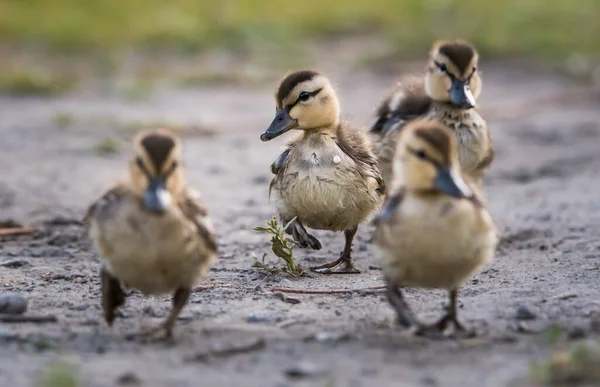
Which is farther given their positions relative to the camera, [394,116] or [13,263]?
[394,116]

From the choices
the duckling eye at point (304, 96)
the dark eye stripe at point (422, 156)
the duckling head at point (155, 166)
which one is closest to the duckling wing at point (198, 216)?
the duckling head at point (155, 166)

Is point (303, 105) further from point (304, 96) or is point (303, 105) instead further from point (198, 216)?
point (198, 216)

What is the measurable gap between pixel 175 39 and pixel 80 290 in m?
13.3

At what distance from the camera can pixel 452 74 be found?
9242mm

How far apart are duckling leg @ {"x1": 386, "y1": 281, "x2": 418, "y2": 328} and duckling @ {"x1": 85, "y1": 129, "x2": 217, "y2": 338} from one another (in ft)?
3.51

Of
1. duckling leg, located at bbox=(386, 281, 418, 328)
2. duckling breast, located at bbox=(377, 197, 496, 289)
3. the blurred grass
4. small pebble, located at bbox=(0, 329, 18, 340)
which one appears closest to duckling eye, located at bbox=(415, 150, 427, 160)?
duckling breast, located at bbox=(377, 197, 496, 289)

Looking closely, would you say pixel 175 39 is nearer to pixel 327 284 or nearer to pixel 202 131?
pixel 202 131

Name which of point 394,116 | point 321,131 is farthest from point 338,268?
point 394,116

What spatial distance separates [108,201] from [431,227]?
1.86m

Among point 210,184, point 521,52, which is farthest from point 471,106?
point 521,52

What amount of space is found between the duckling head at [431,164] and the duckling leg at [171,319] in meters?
1.45

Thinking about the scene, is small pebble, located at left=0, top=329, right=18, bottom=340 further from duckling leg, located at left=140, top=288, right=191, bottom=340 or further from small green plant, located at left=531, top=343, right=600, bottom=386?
small green plant, located at left=531, top=343, right=600, bottom=386

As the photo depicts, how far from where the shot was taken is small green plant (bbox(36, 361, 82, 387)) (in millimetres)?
5020

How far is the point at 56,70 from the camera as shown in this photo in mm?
18688
